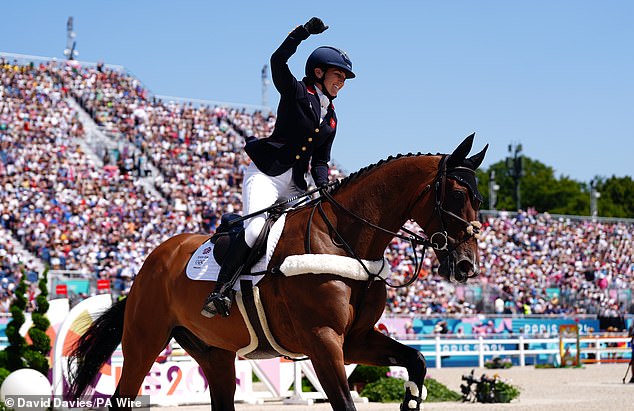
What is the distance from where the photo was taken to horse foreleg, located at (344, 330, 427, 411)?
6211 mm

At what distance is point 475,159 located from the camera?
236 inches

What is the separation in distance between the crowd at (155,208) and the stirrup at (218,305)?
18.6m

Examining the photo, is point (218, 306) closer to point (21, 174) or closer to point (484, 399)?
point (484, 399)

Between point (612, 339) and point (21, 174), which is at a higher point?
point (21, 174)

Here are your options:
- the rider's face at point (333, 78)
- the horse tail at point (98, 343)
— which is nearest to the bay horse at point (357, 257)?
the rider's face at point (333, 78)

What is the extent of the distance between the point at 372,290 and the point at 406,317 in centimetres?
2175

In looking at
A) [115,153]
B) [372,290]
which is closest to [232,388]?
[372,290]

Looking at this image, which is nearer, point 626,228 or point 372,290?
point 372,290

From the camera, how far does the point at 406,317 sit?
27.6 m

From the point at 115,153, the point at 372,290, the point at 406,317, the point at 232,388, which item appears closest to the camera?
the point at 372,290

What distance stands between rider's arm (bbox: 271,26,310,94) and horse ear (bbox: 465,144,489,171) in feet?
4.41

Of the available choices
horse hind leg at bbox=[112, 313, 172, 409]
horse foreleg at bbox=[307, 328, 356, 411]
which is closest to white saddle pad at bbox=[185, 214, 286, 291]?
horse hind leg at bbox=[112, 313, 172, 409]

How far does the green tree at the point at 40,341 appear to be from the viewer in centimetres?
1216

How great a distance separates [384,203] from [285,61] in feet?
3.94
